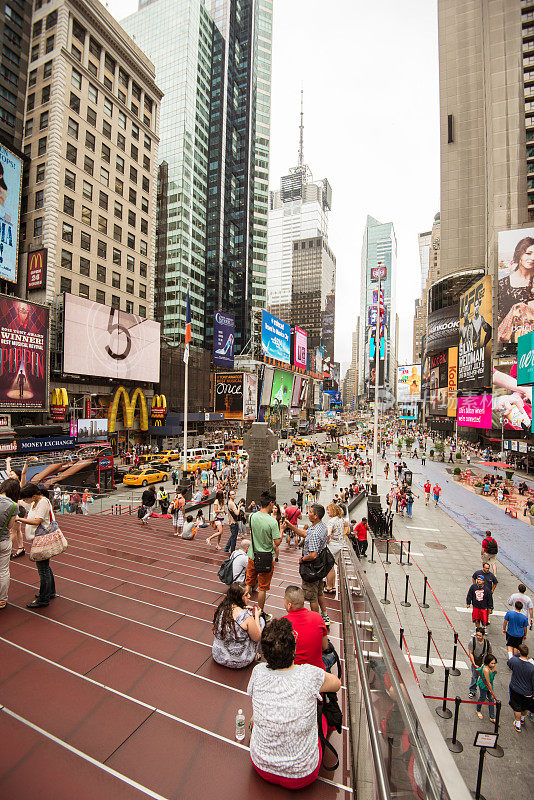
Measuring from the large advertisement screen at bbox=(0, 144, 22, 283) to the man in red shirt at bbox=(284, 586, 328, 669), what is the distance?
33259 millimetres

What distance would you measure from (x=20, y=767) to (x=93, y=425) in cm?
2914

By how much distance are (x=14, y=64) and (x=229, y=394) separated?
4431cm

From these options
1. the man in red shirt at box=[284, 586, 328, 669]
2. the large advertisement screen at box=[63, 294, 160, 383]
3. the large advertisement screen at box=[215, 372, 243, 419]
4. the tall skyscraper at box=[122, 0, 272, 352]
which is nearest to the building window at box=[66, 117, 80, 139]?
the large advertisement screen at box=[63, 294, 160, 383]

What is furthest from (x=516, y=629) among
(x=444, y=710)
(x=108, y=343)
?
(x=108, y=343)

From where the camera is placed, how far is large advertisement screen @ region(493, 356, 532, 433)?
3531 centimetres

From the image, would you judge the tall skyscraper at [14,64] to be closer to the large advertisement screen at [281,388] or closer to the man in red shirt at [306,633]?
the man in red shirt at [306,633]

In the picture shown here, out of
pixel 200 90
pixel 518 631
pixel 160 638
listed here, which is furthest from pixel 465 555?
pixel 200 90

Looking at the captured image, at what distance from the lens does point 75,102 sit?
34.4 m

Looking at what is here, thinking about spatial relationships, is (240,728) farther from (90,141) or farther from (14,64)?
(14,64)

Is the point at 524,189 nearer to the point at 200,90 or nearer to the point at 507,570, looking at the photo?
the point at 507,570

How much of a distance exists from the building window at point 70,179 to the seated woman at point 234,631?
4011 cm

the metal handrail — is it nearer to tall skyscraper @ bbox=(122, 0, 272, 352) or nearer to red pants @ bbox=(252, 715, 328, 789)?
red pants @ bbox=(252, 715, 328, 789)

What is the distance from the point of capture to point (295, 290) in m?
193

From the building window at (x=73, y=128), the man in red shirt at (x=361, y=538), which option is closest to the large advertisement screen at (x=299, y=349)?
the building window at (x=73, y=128)
